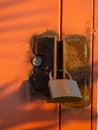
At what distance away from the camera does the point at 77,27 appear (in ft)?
7.63

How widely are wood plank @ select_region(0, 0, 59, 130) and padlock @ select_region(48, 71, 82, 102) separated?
0.15 m

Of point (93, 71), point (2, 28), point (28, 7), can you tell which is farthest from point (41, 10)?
point (93, 71)

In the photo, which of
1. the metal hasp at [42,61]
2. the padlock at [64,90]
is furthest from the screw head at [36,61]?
the padlock at [64,90]

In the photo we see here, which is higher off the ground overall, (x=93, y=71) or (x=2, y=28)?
(x=2, y=28)

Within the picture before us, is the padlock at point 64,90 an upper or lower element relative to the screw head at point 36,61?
lower

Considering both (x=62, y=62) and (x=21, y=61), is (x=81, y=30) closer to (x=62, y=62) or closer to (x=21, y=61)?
(x=62, y=62)

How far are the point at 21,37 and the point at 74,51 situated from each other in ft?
0.92

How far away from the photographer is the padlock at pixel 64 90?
2.14 m

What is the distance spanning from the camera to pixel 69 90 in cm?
216

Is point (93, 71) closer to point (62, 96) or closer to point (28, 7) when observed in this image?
point (62, 96)

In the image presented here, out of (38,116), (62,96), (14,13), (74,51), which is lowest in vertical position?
(38,116)

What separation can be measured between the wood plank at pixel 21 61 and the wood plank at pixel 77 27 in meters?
0.05

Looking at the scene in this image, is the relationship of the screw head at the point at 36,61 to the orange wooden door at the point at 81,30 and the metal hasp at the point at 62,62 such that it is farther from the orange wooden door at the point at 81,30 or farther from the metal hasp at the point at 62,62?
the orange wooden door at the point at 81,30

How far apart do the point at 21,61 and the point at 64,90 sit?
30 cm
